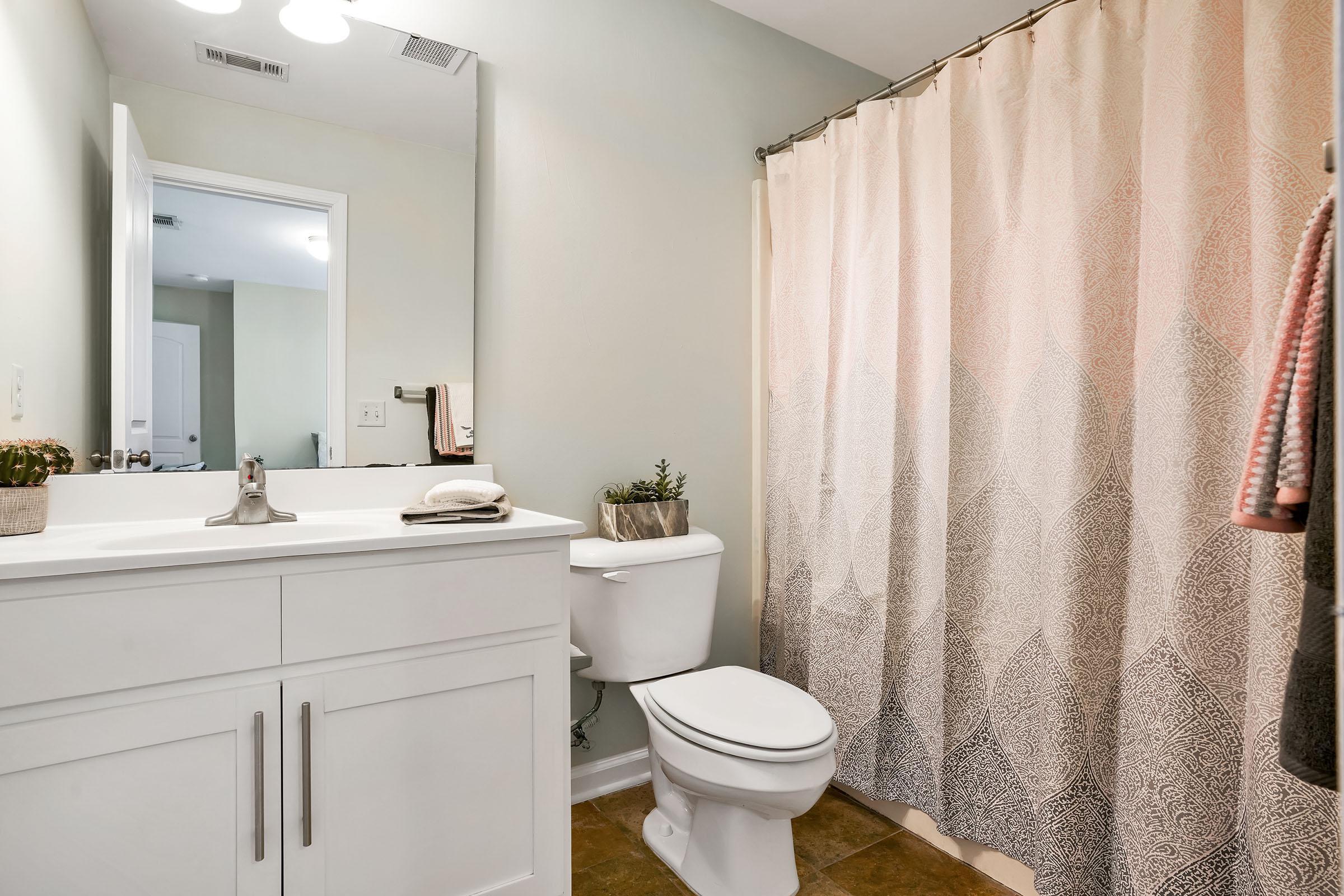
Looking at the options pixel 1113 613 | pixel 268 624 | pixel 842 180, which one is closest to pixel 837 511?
pixel 1113 613

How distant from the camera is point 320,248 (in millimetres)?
1615

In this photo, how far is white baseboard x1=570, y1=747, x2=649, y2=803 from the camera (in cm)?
196

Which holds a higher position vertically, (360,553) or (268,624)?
(360,553)

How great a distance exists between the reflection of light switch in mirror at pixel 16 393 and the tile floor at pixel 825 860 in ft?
4.80

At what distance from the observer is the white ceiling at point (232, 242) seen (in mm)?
1451

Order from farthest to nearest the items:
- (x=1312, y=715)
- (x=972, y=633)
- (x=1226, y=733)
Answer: (x=972, y=633) → (x=1226, y=733) → (x=1312, y=715)

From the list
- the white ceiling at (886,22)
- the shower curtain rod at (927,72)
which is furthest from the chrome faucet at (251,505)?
the white ceiling at (886,22)

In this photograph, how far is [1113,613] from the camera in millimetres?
1398

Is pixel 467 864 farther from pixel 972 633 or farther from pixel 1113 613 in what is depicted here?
pixel 1113 613

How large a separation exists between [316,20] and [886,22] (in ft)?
5.53

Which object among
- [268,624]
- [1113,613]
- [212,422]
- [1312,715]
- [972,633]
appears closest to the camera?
[1312,715]

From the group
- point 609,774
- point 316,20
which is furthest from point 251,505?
point 609,774

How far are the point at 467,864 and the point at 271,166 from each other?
4.93ft

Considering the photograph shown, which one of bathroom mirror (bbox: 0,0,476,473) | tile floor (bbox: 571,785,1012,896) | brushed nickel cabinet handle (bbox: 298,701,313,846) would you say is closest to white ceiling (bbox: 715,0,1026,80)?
bathroom mirror (bbox: 0,0,476,473)
